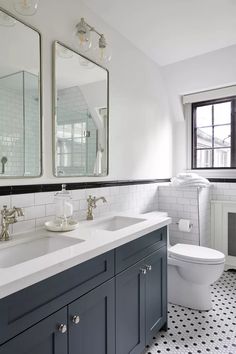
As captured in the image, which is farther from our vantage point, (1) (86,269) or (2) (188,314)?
(2) (188,314)

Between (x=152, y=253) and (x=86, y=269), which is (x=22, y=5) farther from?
(x=152, y=253)

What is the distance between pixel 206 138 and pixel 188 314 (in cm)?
212

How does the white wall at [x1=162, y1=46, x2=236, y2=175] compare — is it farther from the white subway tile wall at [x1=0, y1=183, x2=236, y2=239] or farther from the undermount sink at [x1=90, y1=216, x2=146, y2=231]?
the undermount sink at [x1=90, y1=216, x2=146, y2=231]

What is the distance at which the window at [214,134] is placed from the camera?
3.03 meters

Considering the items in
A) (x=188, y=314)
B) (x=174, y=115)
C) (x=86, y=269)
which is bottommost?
(x=188, y=314)

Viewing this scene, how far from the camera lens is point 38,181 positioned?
1.52 meters

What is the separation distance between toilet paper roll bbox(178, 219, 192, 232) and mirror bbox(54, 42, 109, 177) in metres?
1.08

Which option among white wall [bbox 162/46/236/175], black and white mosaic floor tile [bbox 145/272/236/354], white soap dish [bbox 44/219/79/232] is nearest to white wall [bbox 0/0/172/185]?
white wall [bbox 162/46/236/175]

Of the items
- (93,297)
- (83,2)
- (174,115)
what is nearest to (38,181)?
(93,297)

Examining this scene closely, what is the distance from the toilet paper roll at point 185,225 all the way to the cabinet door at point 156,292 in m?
0.81

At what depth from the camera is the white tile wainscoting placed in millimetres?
1400

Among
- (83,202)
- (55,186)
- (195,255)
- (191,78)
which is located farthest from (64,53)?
(195,255)

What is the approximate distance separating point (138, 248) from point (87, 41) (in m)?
1.48

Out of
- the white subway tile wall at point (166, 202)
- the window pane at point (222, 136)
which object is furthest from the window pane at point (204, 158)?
the white subway tile wall at point (166, 202)
